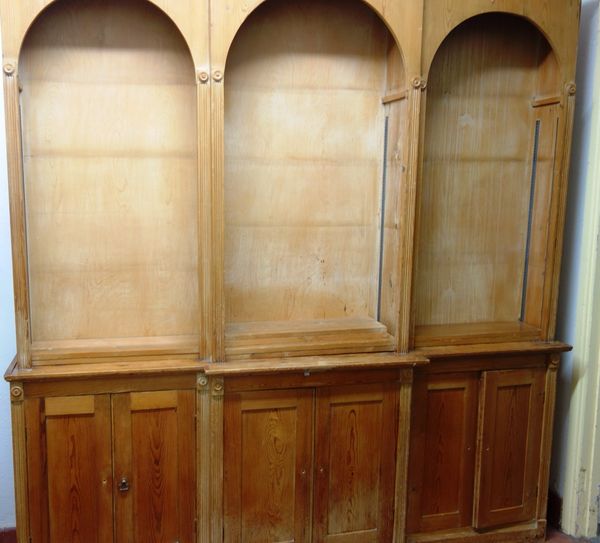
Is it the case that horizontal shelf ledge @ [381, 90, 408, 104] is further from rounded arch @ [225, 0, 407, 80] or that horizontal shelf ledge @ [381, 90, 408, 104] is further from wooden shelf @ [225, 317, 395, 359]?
wooden shelf @ [225, 317, 395, 359]

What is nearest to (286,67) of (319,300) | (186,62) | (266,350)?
(186,62)

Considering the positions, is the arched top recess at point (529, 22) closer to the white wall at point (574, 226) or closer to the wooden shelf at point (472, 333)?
the white wall at point (574, 226)

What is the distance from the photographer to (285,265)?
97.8 inches

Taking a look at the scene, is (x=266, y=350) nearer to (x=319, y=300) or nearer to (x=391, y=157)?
(x=319, y=300)

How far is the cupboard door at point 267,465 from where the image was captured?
2236 mm

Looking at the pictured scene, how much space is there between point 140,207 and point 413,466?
1489mm

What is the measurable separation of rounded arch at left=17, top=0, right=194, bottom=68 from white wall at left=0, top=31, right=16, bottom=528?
287mm

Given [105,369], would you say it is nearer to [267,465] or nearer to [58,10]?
[267,465]

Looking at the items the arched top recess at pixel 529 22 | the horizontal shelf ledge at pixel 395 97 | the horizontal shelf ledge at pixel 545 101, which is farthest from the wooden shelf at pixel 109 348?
the horizontal shelf ledge at pixel 545 101

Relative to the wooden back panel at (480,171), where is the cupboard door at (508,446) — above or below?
below

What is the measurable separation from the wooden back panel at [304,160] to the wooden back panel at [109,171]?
0.65 feet

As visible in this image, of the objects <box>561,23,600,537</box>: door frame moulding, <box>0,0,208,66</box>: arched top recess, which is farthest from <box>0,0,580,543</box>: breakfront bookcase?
<box>561,23,600,537</box>: door frame moulding

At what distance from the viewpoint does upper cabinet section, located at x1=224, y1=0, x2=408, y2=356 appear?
92.0 inches

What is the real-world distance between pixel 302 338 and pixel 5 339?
117 centimetres
